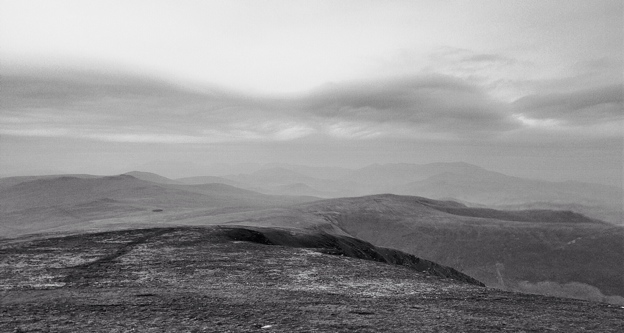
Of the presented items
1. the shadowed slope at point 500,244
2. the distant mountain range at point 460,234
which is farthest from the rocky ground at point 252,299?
the shadowed slope at point 500,244

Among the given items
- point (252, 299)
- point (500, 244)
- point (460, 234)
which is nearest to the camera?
point (252, 299)

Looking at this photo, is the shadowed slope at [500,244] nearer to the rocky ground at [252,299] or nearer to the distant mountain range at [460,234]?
the distant mountain range at [460,234]

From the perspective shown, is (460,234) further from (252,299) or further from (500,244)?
(252,299)

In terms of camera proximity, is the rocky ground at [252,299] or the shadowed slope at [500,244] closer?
the rocky ground at [252,299]

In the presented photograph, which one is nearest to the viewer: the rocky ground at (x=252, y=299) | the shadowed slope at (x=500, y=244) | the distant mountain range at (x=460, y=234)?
the rocky ground at (x=252, y=299)

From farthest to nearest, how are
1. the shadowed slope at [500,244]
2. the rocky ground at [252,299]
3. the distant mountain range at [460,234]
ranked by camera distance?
the shadowed slope at [500,244] → the distant mountain range at [460,234] → the rocky ground at [252,299]

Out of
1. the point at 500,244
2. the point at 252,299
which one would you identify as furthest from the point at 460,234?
the point at 252,299

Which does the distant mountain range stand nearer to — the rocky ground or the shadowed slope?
the shadowed slope

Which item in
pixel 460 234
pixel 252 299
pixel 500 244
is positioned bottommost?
pixel 500 244

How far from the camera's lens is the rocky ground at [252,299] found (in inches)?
635

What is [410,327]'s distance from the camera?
15.8 meters

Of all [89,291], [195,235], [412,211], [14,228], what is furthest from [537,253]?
[14,228]

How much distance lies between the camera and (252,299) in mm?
20062

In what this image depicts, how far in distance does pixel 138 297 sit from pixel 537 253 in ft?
452
